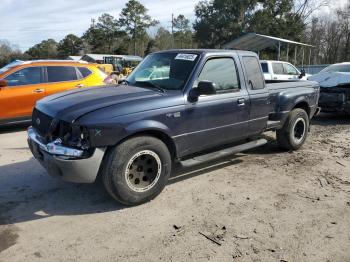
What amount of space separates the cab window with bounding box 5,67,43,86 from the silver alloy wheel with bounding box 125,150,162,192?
18.5 ft

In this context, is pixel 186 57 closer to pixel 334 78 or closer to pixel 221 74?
pixel 221 74

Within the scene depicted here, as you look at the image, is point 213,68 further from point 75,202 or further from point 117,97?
point 75,202

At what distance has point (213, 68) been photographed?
5223mm

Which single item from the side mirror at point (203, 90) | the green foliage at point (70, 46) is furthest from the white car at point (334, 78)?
the green foliage at point (70, 46)

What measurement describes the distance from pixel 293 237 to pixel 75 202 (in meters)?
2.66

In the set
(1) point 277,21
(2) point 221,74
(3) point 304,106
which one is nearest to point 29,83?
(2) point 221,74

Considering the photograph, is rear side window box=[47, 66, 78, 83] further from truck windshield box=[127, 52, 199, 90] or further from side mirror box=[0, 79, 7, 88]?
truck windshield box=[127, 52, 199, 90]

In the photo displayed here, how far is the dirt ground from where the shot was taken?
3482mm

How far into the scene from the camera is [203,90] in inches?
186

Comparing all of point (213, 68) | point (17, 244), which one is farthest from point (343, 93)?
point (17, 244)

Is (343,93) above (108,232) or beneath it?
above

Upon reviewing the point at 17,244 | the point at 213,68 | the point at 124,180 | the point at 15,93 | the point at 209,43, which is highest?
the point at 209,43

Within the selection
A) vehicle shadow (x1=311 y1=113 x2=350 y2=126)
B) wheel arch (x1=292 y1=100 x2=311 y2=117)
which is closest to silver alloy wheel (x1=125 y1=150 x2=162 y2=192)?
wheel arch (x1=292 y1=100 x2=311 y2=117)

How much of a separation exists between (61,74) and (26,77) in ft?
2.91
